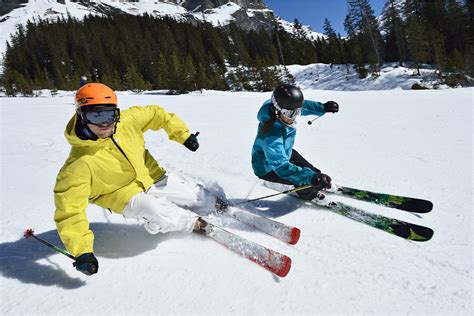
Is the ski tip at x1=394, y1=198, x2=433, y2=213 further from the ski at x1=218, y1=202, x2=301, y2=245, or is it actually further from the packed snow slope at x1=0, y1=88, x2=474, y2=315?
the ski at x1=218, y1=202, x2=301, y2=245

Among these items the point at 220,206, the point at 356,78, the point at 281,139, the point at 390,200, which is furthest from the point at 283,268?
the point at 356,78

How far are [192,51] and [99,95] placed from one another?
68.4 m

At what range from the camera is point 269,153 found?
3.76m

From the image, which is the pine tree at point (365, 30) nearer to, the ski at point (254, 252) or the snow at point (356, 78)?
the snow at point (356, 78)

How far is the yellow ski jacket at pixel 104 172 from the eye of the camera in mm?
2613

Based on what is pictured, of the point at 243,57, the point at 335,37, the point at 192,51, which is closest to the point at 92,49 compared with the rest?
the point at 192,51

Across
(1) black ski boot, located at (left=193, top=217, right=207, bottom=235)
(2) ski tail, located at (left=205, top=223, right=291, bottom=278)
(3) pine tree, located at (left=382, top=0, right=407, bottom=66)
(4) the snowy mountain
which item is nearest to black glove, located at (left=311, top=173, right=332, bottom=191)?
(2) ski tail, located at (left=205, top=223, right=291, bottom=278)

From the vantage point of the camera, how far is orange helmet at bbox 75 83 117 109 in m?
2.78

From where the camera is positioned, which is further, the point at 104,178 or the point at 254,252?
the point at 104,178

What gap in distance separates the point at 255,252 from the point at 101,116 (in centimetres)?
176

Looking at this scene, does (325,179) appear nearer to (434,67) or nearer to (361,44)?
(434,67)

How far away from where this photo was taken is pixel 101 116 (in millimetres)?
2803

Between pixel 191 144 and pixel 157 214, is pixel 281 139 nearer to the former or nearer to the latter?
pixel 191 144

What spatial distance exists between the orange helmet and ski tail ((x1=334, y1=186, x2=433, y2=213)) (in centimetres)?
295
